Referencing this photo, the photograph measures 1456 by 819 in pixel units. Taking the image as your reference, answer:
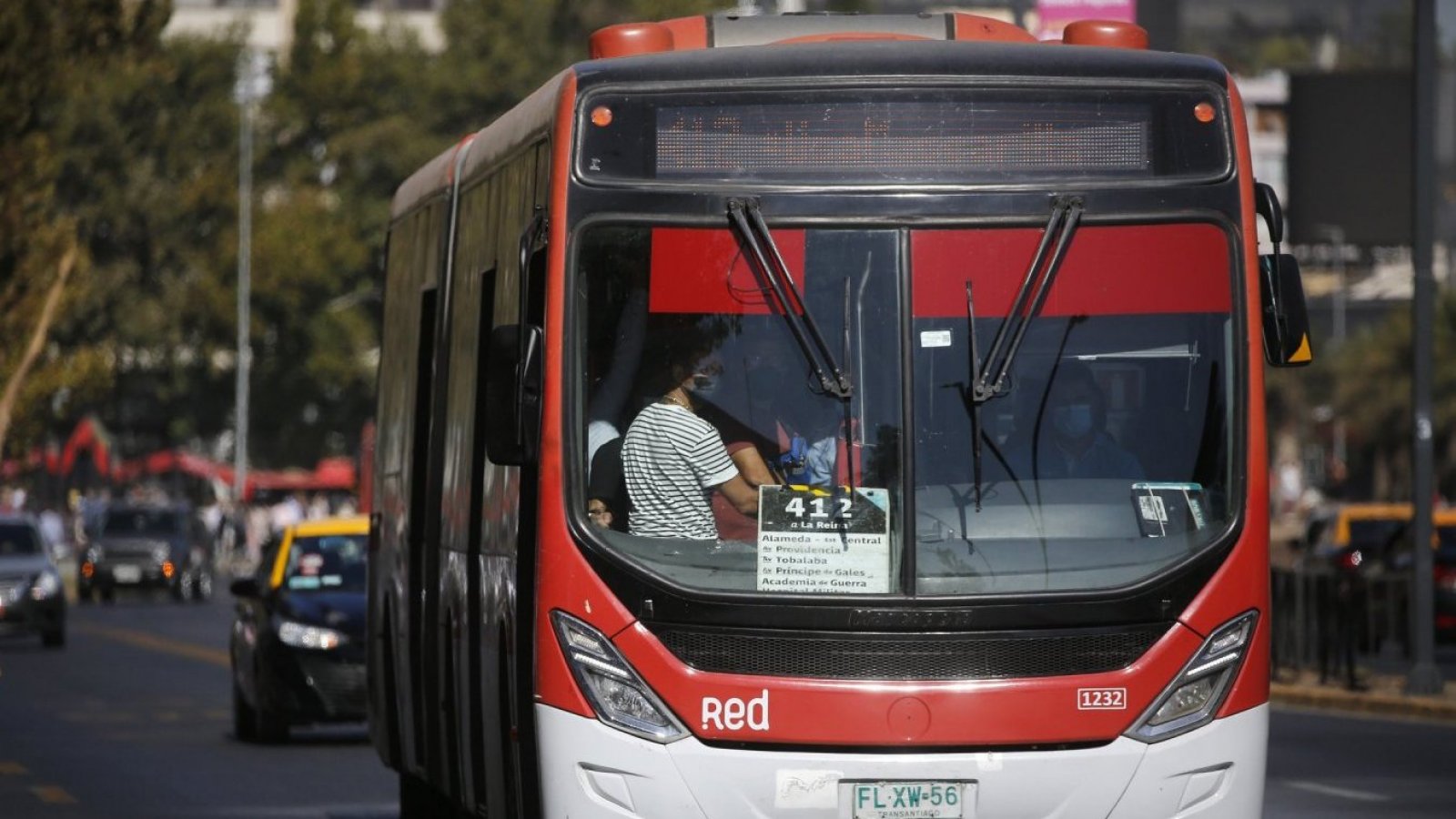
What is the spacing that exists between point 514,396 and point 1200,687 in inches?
84.4

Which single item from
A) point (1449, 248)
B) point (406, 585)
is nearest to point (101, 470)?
point (1449, 248)

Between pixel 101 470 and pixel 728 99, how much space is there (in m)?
68.9

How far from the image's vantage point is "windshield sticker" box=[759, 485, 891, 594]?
29.1ft

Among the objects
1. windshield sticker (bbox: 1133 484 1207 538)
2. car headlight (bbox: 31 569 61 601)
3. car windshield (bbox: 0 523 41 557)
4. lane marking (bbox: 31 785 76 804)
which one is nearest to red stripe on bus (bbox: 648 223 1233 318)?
windshield sticker (bbox: 1133 484 1207 538)

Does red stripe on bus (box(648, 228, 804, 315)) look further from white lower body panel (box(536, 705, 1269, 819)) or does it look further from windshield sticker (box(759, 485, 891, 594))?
white lower body panel (box(536, 705, 1269, 819))

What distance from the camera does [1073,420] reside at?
29.7 ft

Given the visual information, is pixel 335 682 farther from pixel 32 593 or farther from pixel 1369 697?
pixel 32 593

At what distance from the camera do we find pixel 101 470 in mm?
76438

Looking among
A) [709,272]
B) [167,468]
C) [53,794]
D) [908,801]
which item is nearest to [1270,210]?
[709,272]

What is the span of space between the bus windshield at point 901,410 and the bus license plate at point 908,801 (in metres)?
0.55

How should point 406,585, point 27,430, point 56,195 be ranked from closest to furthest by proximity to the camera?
point 406,585, point 27,430, point 56,195

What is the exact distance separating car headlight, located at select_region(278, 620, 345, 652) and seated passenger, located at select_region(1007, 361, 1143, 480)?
1140 cm

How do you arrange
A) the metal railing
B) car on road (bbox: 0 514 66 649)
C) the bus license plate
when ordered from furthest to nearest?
car on road (bbox: 0 514 66 649) → the metal railing → the bus license plate

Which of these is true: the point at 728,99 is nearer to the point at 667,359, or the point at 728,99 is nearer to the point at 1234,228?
the point at 667,359
